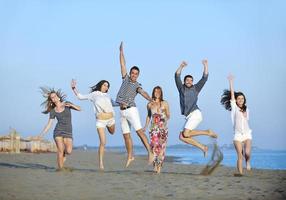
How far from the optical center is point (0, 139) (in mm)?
30328

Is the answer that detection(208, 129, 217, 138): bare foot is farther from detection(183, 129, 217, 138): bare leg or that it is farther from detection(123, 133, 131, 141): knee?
detection(123, 133, 131, 141): knee

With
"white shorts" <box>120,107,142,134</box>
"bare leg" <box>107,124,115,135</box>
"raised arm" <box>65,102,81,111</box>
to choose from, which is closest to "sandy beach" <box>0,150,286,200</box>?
"white shorts" <box>120,107,142,134</box>

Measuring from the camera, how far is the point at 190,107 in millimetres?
10852

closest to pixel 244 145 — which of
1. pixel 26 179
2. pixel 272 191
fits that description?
pixel 272 191

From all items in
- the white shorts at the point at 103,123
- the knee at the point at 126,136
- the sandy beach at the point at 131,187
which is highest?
the white shorts at the point at 103,123

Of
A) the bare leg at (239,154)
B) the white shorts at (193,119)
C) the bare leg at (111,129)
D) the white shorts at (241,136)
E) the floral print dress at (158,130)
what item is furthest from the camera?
the bare leg at (111,129)

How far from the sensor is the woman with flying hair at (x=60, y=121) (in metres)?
11.3

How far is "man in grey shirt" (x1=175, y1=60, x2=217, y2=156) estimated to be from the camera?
10.8m

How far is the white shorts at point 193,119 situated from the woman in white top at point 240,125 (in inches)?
27.5

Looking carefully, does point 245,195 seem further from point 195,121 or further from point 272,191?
point 195,121

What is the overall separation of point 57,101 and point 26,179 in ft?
8.99

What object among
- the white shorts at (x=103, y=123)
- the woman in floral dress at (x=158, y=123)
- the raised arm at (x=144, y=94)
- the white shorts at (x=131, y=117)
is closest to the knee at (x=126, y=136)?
the white shorts at (x=131, y=117)

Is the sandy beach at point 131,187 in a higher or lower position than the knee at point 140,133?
lower

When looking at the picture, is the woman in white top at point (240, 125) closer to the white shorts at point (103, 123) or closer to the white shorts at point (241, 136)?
the white shorts at point (241, 136)
